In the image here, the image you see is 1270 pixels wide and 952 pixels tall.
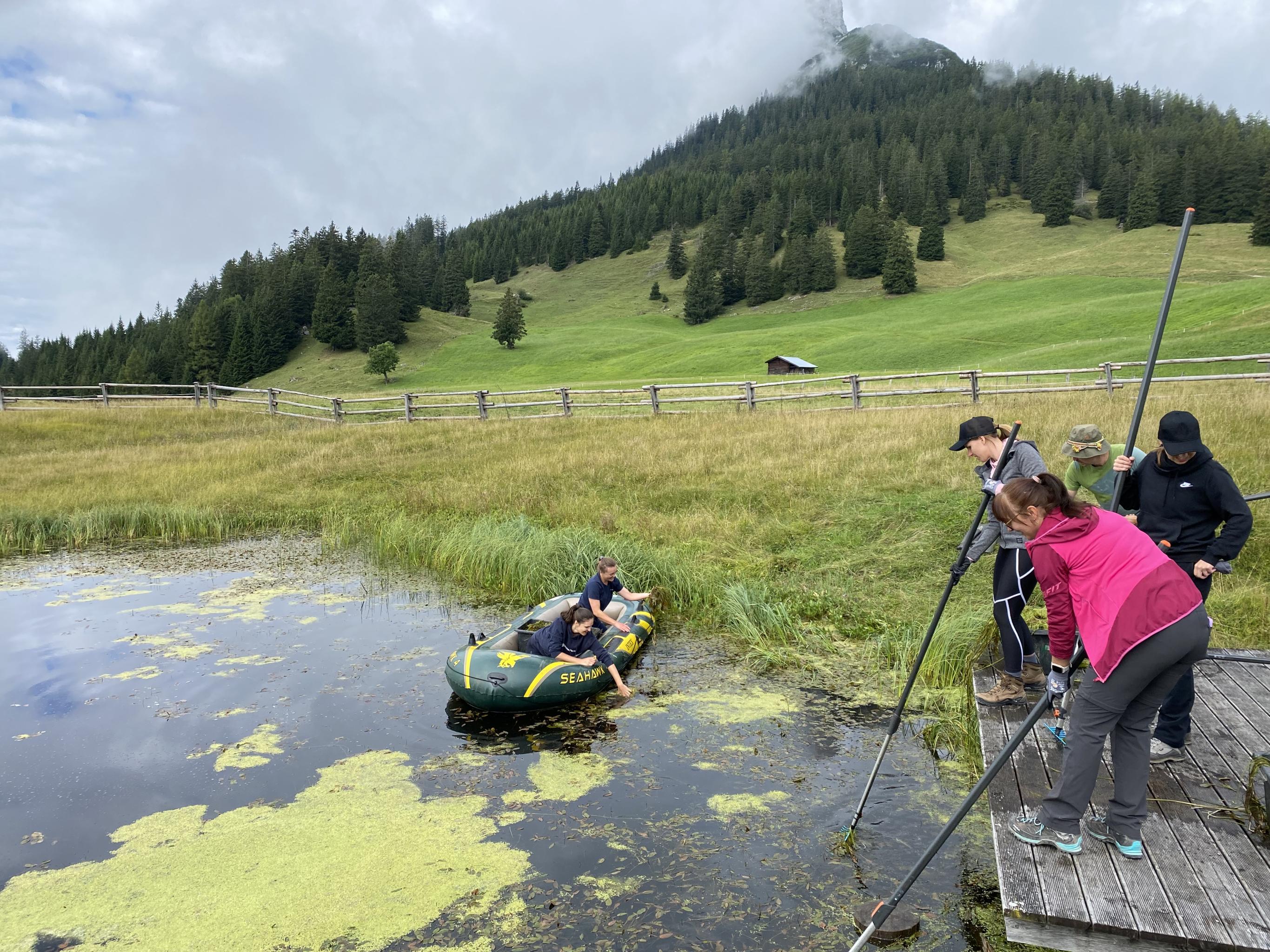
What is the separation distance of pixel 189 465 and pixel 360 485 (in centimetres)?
514

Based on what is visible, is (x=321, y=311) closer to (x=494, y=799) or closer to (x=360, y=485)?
(x=360, y=485)

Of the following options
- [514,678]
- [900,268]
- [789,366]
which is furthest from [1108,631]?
[900,268]

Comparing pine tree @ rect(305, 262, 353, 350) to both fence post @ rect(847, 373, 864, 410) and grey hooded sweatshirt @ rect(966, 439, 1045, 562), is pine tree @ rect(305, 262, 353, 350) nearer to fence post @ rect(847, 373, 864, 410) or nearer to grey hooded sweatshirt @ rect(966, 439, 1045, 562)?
fence post @ rect(847, 373, 864, 410)

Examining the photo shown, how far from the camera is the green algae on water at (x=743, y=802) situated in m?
5.85

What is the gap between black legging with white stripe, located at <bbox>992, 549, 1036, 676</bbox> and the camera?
614 centimetres

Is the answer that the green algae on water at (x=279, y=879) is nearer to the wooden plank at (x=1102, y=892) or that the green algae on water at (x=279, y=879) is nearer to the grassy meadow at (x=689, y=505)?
the wooden plank at (x=1102, y=892)

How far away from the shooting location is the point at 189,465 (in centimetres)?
2000

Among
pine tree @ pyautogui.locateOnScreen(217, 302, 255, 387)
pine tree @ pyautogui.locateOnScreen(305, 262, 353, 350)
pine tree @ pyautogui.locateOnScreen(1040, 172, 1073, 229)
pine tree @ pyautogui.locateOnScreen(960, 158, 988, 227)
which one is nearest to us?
pine tree @ pyautogui.locateOnScreen(305, 262, 353, 350)

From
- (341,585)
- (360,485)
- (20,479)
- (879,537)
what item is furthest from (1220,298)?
(20,479)

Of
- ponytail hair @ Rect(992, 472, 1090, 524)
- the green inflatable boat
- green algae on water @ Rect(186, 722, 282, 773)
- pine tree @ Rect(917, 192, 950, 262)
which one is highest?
pine tree @ Rect(917, 192, 950, 262)

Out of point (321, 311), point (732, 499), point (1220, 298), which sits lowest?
point (732, 499)

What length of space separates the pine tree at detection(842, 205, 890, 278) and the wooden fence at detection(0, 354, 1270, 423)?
5584cm

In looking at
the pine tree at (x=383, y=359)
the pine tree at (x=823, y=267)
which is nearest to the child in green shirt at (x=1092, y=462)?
the pine tree at (x=383, y=359)

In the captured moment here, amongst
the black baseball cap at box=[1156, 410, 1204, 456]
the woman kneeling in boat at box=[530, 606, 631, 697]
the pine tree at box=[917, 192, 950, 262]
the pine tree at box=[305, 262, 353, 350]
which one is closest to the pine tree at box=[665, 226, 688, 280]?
the pine tree at box=[917, 192, 950, 262]
